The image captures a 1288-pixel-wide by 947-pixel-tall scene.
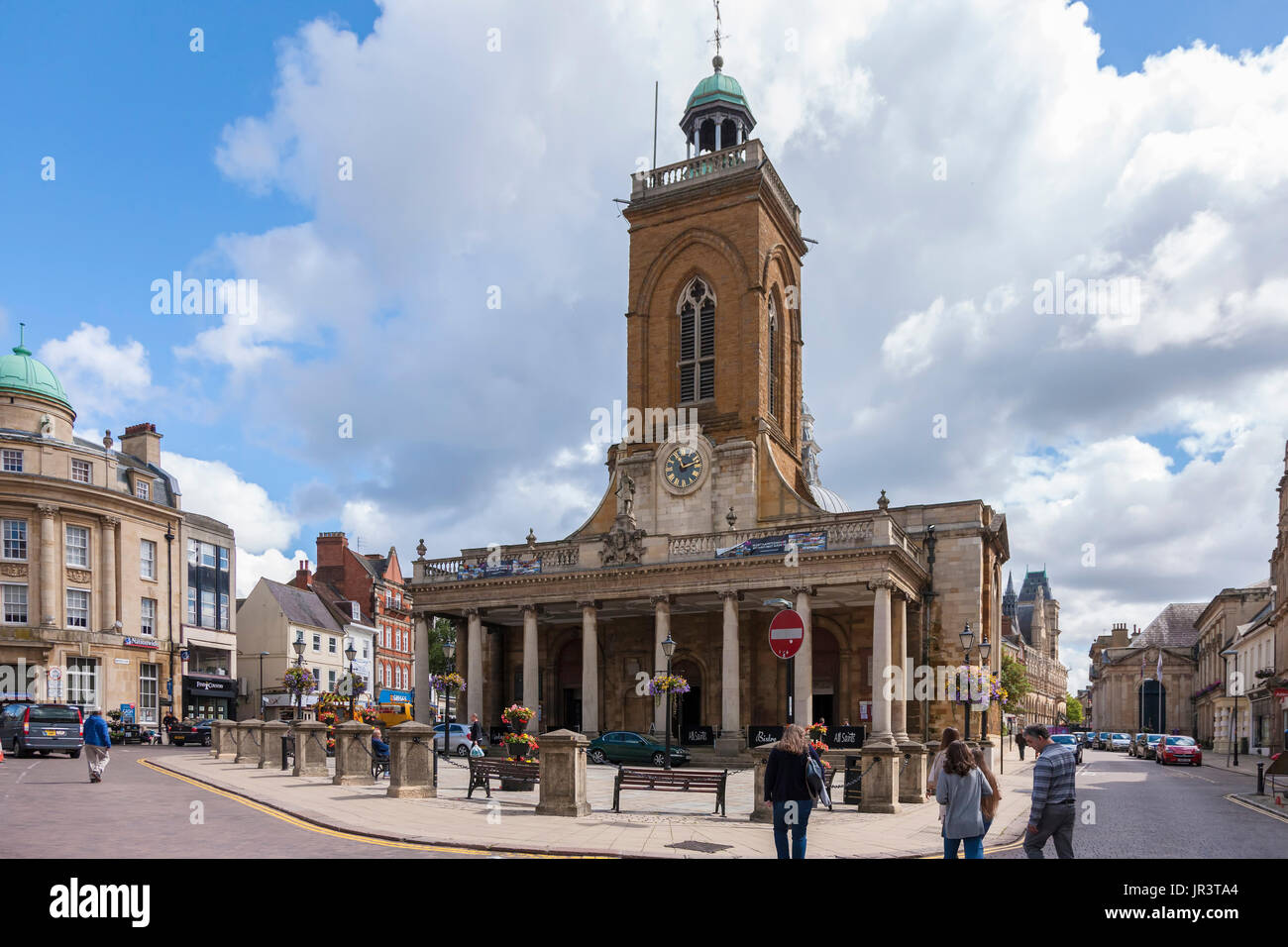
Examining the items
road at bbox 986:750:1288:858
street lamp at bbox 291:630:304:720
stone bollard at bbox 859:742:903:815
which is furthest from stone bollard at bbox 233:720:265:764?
road at bbox 986:750:1288:858

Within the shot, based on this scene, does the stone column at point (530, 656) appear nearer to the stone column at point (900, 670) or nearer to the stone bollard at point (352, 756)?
the stone column at point (900, 670)

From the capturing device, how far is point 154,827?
1351 centimetres

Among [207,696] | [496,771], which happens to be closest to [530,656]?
[496,771]

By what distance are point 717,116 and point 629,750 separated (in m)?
32.1

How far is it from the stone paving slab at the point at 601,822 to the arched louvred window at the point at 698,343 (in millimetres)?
26898

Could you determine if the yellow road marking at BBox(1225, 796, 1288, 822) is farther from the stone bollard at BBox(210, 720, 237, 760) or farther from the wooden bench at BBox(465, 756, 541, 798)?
the stone bollard at BBox(210, 720, 237, 760)

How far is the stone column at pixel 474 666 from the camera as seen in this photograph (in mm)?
43688

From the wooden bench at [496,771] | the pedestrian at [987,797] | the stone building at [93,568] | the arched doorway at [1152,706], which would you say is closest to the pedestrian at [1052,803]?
the pedestrian at [987,797]

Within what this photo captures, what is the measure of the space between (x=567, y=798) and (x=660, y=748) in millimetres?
19701
